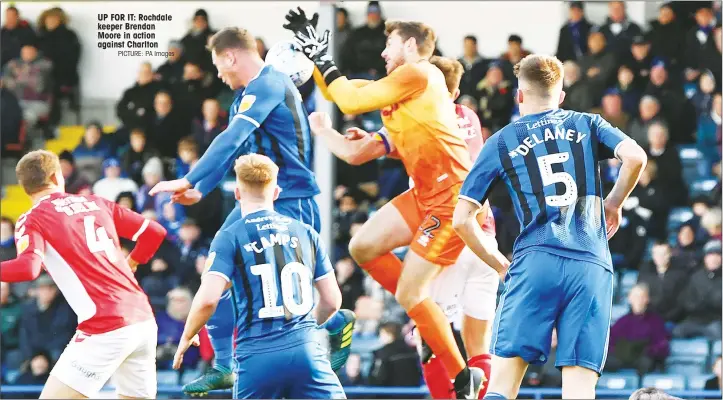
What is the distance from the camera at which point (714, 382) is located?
12938mm

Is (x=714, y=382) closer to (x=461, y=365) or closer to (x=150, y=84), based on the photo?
(x=461, y=365)

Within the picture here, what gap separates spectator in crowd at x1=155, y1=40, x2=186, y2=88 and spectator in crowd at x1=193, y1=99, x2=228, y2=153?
65cm

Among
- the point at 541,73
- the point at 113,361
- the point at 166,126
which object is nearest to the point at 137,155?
the point at 166,126

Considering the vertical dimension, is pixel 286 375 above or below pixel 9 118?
below

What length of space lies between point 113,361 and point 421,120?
2597mm

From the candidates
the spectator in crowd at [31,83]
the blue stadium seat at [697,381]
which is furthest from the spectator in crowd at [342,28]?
the blue stadium seat at [697,381]

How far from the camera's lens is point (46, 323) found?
45.8 ft

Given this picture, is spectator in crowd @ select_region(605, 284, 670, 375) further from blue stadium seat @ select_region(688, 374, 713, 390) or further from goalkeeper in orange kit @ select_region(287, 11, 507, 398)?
goalkeeper in orange kit @ select_region(287, 11, 507, 398)

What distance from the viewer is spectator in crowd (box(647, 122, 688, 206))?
47.4ft

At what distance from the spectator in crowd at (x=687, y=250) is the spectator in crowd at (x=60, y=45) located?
722 centimetres

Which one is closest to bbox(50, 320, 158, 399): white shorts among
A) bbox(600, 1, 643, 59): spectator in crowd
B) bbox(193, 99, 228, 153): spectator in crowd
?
bbox(193, 99, 228, 153): spectator in crowd

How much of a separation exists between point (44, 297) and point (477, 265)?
6080 millimetres

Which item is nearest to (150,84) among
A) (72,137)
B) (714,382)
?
(72,137)

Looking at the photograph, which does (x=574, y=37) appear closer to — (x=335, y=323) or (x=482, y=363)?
(x=482, y=363)
